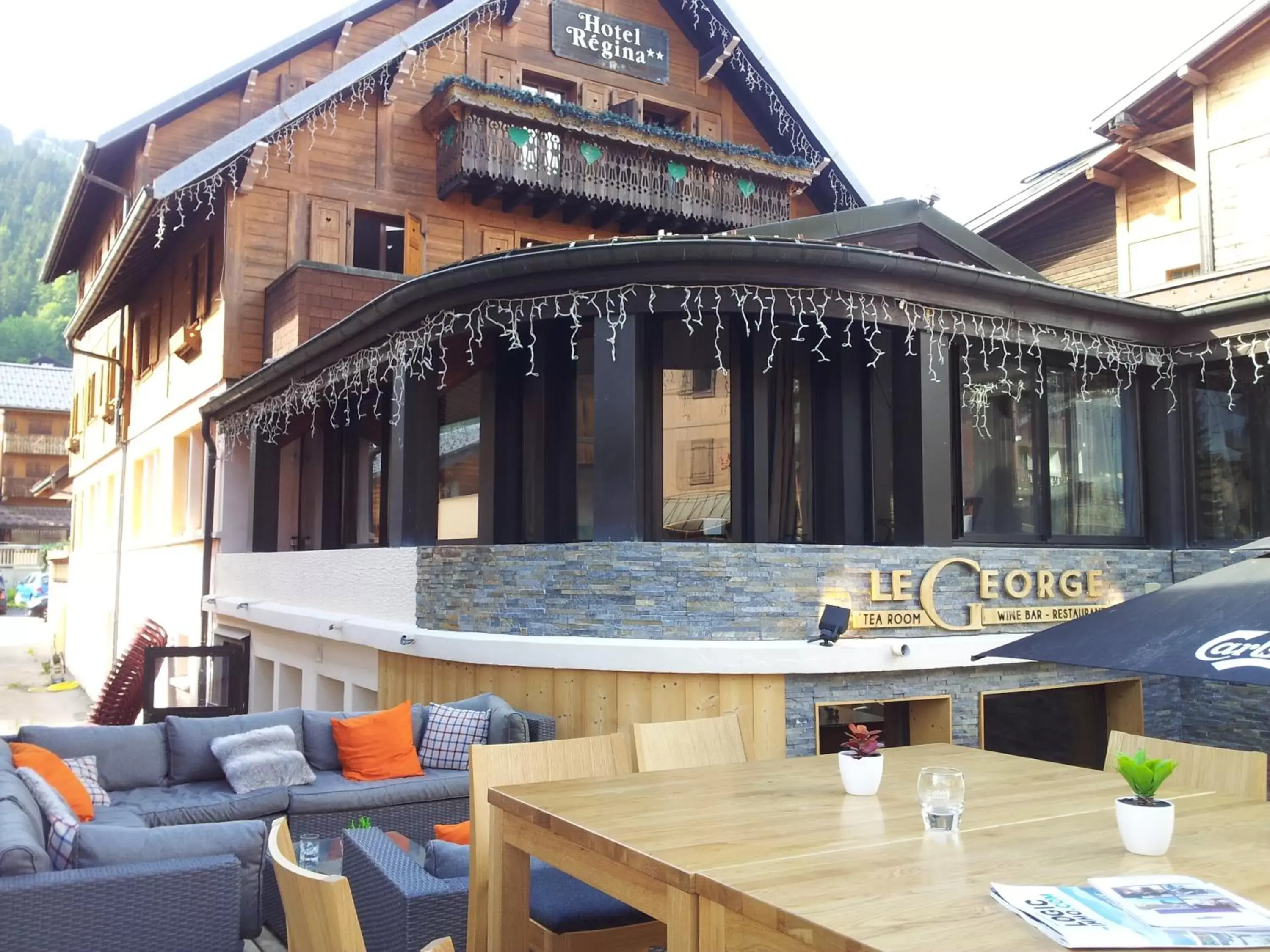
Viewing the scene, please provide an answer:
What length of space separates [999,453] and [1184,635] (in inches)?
202

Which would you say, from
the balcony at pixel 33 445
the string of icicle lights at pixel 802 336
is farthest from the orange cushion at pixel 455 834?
the balcony at pixel 33 445

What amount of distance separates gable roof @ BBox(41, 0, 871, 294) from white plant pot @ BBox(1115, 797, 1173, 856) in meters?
12.4

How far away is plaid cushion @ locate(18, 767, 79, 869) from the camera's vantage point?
490 cm

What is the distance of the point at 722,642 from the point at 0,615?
42.6m

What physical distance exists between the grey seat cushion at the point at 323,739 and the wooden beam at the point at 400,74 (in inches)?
368

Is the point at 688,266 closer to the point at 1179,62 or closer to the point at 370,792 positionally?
the point at 370,792

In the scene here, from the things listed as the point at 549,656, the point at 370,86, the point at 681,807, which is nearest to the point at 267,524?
the point at 370,86

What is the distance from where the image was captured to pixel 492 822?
151 inches

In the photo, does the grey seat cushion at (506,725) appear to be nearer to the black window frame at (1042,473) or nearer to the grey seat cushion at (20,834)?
the grey seat cushion at (20,834)

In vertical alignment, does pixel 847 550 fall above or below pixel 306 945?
above

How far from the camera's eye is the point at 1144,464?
968cm

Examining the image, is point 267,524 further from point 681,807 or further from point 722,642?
point 681,807

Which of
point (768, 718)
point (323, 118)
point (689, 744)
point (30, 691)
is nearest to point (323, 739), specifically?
point (768, 718)

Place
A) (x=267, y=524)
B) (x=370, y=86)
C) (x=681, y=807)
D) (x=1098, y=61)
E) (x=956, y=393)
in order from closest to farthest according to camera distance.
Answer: (x=681, y=807) → (x=956, y=393) → (x=267, y=524) → (x=370, y=86) → (x=1098, y=61)
